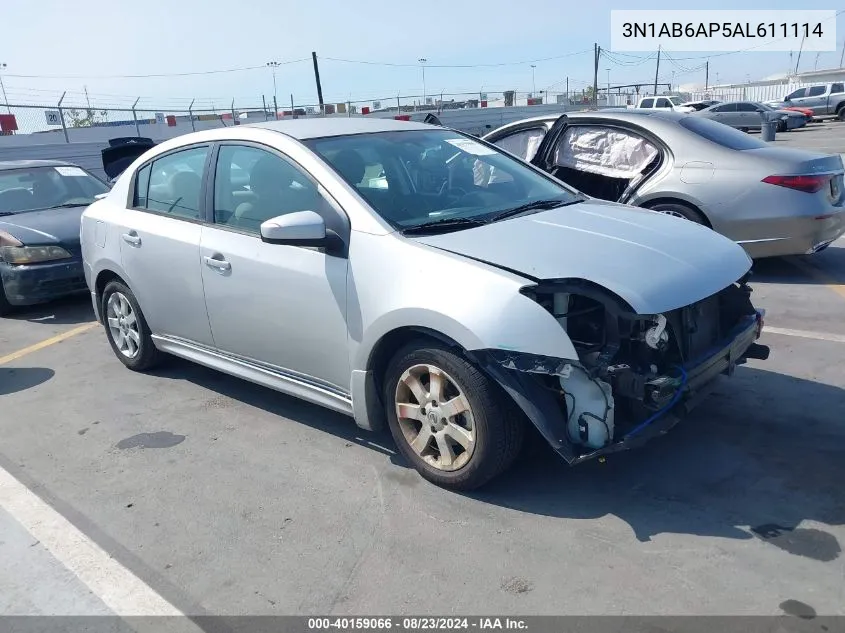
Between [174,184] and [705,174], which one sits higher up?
[174,184]

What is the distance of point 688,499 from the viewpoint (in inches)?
128

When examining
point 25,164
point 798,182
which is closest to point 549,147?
point 798,182

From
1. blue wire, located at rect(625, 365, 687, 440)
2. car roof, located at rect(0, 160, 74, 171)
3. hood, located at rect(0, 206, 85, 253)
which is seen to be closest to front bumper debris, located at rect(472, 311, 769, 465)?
blue wire, located at rect(625, 365, 687, 440)

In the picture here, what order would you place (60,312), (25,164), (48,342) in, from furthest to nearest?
(25,164) → (60,312) → (48,342)

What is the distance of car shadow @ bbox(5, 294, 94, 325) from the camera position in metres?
7.30

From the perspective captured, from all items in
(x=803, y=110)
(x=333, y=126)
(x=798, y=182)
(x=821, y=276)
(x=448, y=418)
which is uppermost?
(x=333, y=126)

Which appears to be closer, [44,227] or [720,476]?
[720,476]

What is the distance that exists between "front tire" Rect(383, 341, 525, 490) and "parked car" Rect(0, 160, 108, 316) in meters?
4.93

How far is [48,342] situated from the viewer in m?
6.52

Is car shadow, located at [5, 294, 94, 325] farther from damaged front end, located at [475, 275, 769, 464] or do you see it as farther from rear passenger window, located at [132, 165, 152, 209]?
damaged front end, located at [475, 275, 769, 464]

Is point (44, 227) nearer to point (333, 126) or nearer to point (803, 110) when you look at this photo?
point (333, 126)

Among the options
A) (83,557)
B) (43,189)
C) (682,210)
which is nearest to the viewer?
(83,557)

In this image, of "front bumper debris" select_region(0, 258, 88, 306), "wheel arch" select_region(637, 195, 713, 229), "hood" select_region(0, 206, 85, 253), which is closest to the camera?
"wheel arch" select_region(637, 195, 713, 229)

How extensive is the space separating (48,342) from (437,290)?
477 centimetres
